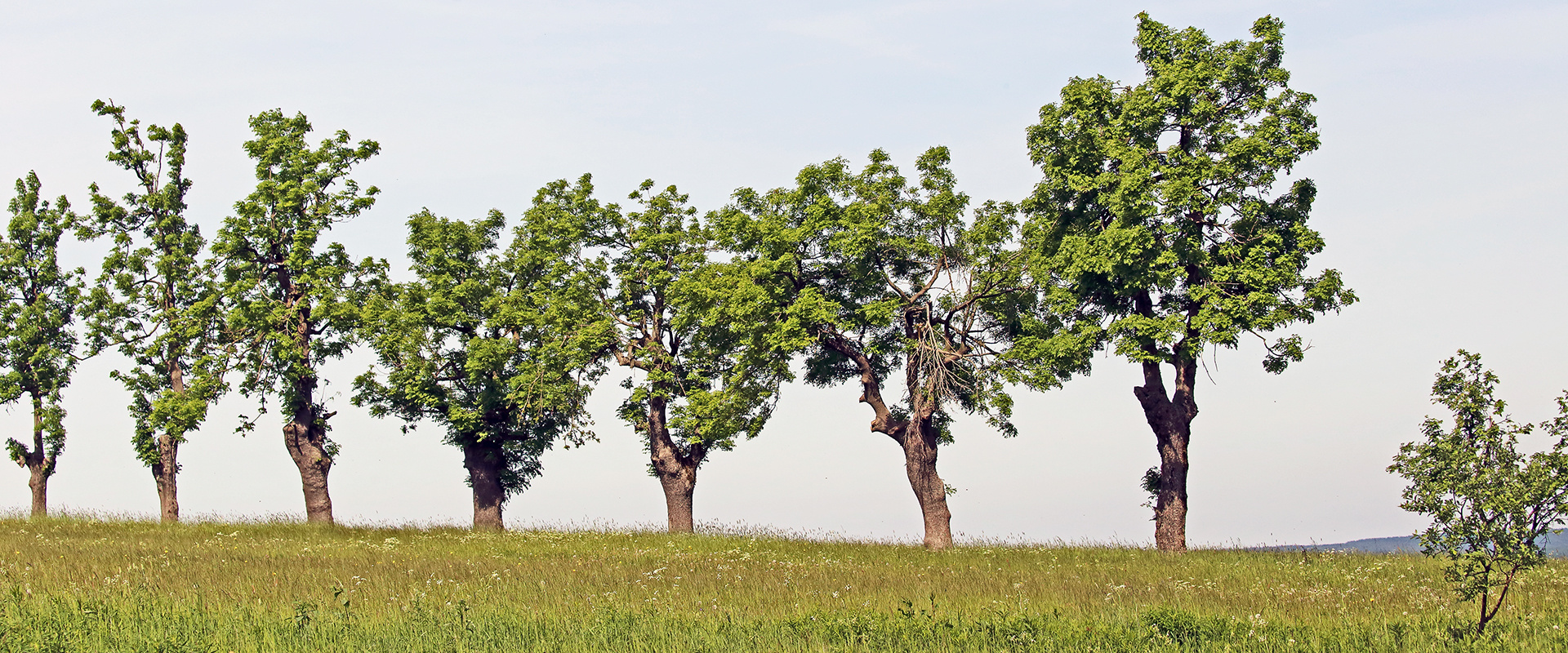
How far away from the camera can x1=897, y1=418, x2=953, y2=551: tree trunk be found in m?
31.9

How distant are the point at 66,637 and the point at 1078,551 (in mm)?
23312

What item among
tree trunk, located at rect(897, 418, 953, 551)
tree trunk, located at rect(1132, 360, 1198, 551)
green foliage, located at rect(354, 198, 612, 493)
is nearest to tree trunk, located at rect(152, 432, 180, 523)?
green foliage, located at rect(354, 198, 612, 493)

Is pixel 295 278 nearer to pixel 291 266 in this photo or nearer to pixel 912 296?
pixel 291 266

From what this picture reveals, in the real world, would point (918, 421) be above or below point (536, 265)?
below

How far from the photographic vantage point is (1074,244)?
97.2ft

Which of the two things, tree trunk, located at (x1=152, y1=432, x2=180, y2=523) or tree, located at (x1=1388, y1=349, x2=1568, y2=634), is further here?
tree trunk, located at (x1=152, y1=432, x2=180, y2=523)

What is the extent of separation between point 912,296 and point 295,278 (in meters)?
22.8

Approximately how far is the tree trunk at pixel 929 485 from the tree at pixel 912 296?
0.04m

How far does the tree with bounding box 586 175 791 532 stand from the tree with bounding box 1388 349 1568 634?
1968 cm

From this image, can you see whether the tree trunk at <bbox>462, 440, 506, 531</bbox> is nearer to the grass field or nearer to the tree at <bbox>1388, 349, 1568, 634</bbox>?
the grass field

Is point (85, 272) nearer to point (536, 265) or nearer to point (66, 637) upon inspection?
point (536, 265)

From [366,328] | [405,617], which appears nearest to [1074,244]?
[405,617]

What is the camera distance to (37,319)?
4062 centimetres

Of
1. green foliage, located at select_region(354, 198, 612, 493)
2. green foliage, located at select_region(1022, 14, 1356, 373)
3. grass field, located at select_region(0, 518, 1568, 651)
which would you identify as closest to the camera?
grass field, located at select_region(0, 518, 1568, 651)
